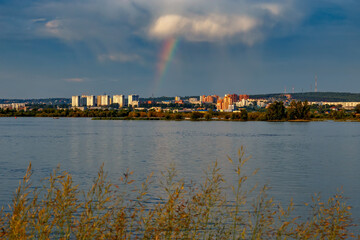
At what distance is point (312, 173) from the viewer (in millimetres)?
31844

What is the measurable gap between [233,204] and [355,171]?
18.0 m

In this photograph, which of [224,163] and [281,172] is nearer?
[281,172]

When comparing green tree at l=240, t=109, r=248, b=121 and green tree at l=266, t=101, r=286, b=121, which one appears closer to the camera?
green tree at l=266, t=101, r=286, b=121

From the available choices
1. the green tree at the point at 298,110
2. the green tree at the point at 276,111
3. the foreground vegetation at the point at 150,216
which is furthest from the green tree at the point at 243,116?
the foreground vegetation at the point at 150,216

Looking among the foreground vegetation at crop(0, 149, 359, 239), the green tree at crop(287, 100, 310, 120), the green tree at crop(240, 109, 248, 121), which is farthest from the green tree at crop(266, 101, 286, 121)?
the foreground vegetation at crop(0, 149, 359, 239)

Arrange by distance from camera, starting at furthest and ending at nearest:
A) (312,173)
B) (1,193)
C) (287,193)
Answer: (312,173) < (287,193) < (1,193)

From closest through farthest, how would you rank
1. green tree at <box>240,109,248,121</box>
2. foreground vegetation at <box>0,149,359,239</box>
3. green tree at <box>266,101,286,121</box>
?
foreground vegetation at <box>0,149,359,239</box> < green tree at <box>266,101,286,121</box> < green tree at <box>240,109,248,121</box>

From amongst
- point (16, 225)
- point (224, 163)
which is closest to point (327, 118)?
point (224, 163)

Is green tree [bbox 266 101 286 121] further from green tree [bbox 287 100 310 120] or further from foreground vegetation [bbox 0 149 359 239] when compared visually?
foreground vegetation [bbox 0 149 359 239]

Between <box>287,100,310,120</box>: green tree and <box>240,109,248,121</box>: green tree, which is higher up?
<box>287,100,310,120</box>: green tree

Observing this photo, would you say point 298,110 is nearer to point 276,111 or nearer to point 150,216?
point 276,111

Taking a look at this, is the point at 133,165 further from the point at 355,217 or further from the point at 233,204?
the point at 355,217

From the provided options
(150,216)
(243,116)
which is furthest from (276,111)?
(150,216)

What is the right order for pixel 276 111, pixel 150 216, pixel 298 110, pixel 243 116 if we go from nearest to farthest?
pixel 150 216
pixel 276 111
pixel 298 110
pixel 243 116
